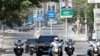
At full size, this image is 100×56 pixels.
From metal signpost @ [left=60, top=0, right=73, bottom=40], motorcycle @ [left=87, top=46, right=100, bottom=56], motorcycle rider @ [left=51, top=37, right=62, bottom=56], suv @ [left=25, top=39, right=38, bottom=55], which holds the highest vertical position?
metal signpost @ [left=60, top=0, right=73, bottom=40]

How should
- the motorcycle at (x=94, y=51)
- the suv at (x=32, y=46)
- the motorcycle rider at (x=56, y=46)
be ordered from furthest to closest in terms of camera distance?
the suv at (x=32, y=46) < the motorcycle at (x=94, y=51) < the motorcycle rider at (x=56, y=46)

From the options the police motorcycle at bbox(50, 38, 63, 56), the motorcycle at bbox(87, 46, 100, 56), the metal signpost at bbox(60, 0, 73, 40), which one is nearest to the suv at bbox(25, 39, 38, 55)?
the metal signpost at bbox(60, 0, 73, 40)

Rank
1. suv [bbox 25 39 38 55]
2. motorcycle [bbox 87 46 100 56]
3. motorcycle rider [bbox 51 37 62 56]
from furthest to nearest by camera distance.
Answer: suv [bbox 25 39 38 55] < motorcycle [bbox 87 46 100 56] < motorcycle rider [bbox 51 37 62 56]

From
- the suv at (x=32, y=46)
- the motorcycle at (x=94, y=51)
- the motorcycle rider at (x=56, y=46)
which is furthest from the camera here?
the suv at (x=32, y=46)

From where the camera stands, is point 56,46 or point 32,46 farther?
point 32,46

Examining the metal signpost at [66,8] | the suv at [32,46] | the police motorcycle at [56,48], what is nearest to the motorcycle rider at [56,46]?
the police motorcycle at [56,48]

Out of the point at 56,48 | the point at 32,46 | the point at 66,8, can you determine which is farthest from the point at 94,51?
the point at 32,46

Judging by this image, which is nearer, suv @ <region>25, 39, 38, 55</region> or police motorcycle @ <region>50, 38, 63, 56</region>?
police motorcycle @ <region>50, 38, 63, 56</region>

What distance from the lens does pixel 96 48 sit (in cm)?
2662

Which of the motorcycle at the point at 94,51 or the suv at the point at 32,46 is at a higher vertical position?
the motorcycle at the point at 94,51

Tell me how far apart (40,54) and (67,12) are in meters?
5.10

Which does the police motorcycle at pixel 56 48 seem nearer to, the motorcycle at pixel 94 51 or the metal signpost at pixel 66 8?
the metal signpost at pixel 66 8

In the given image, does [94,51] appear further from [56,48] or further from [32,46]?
[32,46]

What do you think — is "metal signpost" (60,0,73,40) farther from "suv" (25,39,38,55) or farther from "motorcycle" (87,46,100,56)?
"suv" (25,39,38,55)
